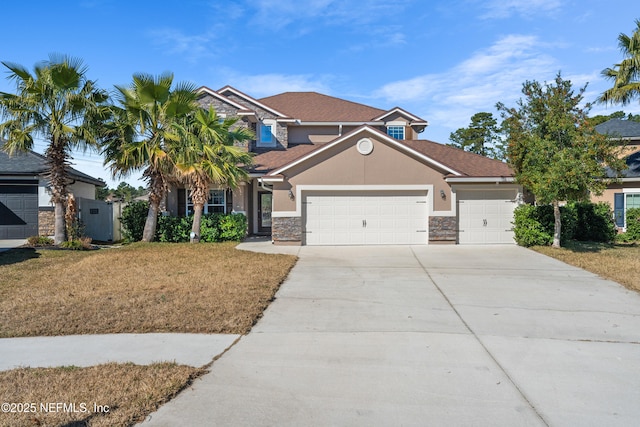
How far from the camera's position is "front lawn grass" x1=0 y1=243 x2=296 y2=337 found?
6613mm

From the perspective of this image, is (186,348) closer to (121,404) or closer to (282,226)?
(121,404)

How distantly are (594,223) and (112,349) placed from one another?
59.2 feet

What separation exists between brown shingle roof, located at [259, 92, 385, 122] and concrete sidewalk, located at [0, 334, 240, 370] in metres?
17.4

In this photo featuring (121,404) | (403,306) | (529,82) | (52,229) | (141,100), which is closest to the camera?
(121,404)

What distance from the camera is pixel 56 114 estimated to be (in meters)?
14.9

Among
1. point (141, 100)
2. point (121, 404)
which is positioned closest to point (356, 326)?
point (121, 404)

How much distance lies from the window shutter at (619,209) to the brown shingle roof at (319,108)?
1169 centimetres

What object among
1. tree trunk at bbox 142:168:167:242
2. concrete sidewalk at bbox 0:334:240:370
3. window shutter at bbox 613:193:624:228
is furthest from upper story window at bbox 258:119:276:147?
window shutter at bbox 613:193:624:228

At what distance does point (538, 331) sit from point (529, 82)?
10.8m

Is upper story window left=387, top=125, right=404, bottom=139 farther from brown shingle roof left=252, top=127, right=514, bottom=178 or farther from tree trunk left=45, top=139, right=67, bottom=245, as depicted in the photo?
tree trunk left=45, top=139, right=67, bottom=245

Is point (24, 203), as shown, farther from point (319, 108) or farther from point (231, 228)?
point (319, 108)

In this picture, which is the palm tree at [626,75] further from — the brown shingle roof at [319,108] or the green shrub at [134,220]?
the green shrub at [134,220]

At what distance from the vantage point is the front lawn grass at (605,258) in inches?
403

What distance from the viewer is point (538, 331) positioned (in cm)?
646
